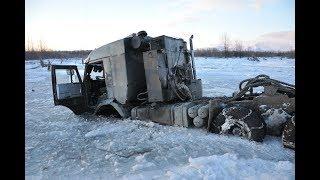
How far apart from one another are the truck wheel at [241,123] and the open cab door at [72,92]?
4735 mm

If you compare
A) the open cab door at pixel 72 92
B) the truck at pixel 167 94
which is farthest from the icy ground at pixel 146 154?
the open cab door at pixel 72 92

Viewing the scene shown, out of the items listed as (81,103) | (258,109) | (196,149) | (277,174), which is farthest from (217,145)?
(81,103)

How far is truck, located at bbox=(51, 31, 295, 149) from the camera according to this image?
5785 mm

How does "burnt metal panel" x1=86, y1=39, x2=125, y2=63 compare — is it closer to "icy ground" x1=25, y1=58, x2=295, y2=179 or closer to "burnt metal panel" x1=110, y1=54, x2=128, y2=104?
"burnt metal panel" x1=110, y1=54, x2=128, y2=104

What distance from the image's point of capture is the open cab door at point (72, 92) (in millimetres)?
9164

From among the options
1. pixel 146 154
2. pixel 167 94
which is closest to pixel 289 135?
pixel 146 154

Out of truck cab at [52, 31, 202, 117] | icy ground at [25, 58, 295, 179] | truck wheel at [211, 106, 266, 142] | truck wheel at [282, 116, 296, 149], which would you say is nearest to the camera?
icy ground at [25, 58, 295, 179]

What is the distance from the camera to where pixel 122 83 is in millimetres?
8344

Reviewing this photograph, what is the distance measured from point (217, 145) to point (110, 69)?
4.16 m

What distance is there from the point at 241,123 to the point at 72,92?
549 centimetres

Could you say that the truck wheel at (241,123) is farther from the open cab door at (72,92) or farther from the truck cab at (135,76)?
the open cab door at (72,92)

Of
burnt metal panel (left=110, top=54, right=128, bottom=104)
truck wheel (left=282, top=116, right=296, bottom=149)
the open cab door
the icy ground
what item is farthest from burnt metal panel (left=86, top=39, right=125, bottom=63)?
truck wheel (left=282, top=116, right=296, bottom=149)
